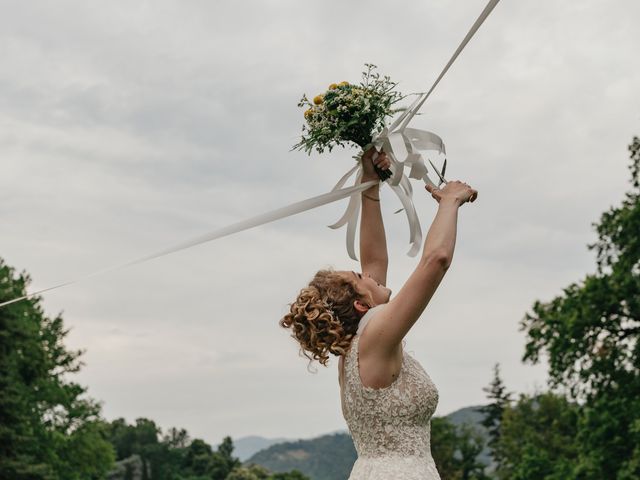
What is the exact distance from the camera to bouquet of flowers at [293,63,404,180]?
189 inches

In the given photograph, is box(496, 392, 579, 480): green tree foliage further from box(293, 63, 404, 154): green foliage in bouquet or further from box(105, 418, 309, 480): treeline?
box(293, 63, 404, 154): green foliage in bouquet

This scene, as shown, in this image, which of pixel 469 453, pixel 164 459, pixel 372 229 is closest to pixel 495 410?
pixel 469 453

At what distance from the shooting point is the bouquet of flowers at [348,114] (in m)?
4.80

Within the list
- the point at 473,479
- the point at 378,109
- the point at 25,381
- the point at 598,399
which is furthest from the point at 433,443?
the point at 378,109

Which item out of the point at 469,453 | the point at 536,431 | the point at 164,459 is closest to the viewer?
the point at 536,431

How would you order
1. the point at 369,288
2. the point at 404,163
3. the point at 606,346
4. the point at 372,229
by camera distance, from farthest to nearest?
the point at 606,346 → the point at 372,229 → the point at 404,163 → the point at 369,288

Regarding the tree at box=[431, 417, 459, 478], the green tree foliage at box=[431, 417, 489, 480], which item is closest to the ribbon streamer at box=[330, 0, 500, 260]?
the tree at box=[431, 417, 459, 478]

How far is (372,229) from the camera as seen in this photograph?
16.2 ft

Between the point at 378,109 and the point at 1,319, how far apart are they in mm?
30433

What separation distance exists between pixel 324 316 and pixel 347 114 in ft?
4.12

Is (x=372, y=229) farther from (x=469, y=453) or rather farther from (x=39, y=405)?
(x=469, y=453)

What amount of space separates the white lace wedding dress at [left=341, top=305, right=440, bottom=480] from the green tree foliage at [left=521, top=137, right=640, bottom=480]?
18456mm

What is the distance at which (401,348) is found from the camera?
4.05 metres

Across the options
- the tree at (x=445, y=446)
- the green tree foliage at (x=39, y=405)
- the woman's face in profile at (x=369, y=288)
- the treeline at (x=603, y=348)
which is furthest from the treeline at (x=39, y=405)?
the woman's face in profile at (x=369, y=288)
